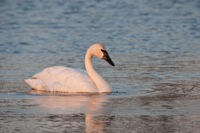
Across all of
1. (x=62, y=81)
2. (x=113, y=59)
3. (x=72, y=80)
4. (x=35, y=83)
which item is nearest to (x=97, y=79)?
(x=72, y=80)

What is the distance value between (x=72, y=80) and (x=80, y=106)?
1.98 m

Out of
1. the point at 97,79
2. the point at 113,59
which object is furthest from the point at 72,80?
the point at 113,59

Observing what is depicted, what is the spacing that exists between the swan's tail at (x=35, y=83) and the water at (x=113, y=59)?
18 centimetres

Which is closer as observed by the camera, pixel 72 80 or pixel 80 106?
pixel 80 106

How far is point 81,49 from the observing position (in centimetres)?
2108

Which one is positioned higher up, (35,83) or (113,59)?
(35,83)

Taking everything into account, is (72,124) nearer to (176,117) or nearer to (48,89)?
(176,117)

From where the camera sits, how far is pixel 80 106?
13766 mm

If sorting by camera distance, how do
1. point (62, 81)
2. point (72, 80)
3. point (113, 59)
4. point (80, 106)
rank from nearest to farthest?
point (80, 106)
point (72, 80)
point (62, 81)
point (113, 59)

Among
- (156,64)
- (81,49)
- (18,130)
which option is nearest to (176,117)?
(18,130)

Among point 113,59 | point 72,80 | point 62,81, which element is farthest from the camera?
point 113,59

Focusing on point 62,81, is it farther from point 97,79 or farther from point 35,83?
point 97,79

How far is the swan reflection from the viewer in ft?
40.0

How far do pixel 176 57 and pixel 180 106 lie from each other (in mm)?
5950
